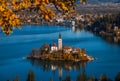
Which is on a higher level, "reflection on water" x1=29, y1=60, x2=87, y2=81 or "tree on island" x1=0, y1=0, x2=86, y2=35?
"tree on island" x1=0, y1=0, x2=86, y2=35

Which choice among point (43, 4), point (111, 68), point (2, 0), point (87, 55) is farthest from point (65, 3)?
point (87, 55)

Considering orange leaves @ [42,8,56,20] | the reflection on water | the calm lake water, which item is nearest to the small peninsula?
the calm lake water

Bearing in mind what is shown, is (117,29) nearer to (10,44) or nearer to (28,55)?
(10,44)

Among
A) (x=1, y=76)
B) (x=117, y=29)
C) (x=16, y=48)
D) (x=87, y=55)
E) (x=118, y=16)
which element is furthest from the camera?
(x=118, y=16)

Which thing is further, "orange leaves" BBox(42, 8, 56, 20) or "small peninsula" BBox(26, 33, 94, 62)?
"small peninsula" BBox(26, 33, 94, 62)

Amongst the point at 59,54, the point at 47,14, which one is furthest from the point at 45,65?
the point at 47,14

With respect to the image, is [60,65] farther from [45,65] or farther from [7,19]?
[7,19]

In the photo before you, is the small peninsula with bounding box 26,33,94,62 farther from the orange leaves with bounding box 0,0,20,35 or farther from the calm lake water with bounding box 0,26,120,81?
the orange leaves with bounding box 0,0,20,35

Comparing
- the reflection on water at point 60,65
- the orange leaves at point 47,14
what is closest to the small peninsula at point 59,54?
the reflection on water at point 60,65
